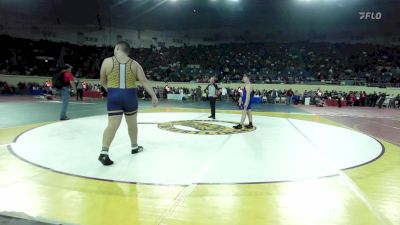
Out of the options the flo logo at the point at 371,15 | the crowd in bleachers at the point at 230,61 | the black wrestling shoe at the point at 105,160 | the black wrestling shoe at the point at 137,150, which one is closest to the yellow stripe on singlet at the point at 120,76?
the black wrestling shoe at the point at 105,160

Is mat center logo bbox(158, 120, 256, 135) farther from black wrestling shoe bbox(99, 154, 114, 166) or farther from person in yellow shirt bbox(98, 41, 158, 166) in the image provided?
black wrestling shoe bbox(99, 154, 114, 166)

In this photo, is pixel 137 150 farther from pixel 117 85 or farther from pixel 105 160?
pixel 117 85

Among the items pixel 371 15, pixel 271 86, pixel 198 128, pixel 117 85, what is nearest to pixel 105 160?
pixel 117 85

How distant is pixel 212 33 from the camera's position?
3422 cm

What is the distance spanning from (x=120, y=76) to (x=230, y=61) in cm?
2685

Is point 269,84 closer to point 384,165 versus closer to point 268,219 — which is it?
point 384,165

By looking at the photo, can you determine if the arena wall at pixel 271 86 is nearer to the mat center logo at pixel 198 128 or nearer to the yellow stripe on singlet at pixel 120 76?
the mat center logo at pixel 198 128

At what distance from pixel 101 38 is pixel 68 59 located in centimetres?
404

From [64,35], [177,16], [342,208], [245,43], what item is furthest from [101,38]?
[342,208]

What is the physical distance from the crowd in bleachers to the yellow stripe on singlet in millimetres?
21643

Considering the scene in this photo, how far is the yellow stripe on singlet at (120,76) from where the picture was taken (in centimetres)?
501

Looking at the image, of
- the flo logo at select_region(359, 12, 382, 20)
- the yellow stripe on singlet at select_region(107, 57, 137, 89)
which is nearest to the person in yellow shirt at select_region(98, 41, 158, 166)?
the yellow stripe on singlet at select_region(107, 57, 137, 89)

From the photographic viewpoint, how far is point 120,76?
5.01 m

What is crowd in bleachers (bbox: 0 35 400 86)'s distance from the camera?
27609mm
